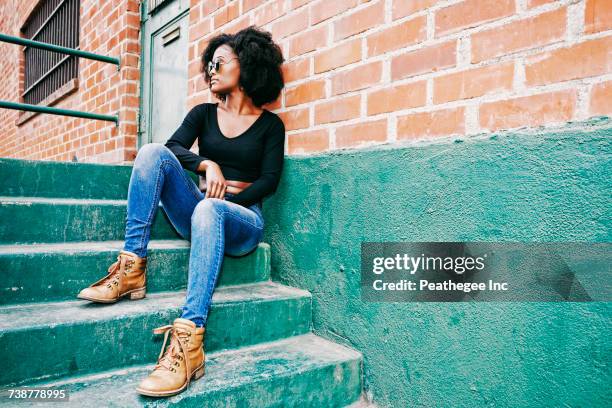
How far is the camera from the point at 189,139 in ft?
7.05

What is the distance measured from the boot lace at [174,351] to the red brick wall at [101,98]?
2488 mm

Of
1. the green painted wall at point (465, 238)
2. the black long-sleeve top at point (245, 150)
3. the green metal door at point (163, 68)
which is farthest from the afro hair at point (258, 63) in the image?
the green metal door at point (163, 68)

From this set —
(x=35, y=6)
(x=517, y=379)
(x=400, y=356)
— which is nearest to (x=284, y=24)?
(x=400, y=356)

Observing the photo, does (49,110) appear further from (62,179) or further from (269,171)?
(269,171)

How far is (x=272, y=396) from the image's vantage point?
144 cm

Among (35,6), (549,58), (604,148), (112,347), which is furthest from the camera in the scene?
(35,6)

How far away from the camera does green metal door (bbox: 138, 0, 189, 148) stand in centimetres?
319

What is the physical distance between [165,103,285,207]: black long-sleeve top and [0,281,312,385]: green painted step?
0.53 meters

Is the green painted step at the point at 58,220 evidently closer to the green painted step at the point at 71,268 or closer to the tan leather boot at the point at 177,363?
the green painted step at the point at 71,268

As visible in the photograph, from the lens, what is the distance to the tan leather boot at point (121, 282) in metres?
1.55

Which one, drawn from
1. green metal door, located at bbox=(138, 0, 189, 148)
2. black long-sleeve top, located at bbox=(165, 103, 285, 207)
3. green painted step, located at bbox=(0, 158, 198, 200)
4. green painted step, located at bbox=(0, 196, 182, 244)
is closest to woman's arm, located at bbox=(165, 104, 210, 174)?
black long-sleeve top, located at bbox=(165, 103, 285, 207)

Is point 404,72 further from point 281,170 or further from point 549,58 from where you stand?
point 281,170

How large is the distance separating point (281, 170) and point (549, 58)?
128 cm

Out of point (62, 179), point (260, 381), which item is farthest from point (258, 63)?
point (260, 381)
